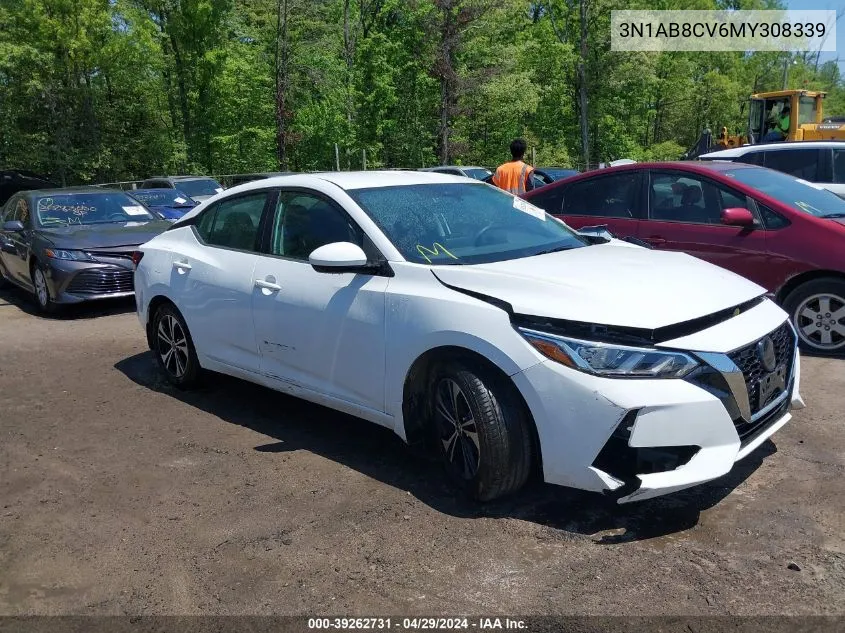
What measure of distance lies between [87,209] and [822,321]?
344 inches

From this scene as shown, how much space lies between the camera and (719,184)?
6715 millimetres

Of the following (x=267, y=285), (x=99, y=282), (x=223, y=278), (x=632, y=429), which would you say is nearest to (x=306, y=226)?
(x=267, y=285)

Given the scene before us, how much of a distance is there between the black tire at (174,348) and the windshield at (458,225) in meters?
1.95

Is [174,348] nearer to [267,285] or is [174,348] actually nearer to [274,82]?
[267,285]

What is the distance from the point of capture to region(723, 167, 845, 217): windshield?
6602 mm

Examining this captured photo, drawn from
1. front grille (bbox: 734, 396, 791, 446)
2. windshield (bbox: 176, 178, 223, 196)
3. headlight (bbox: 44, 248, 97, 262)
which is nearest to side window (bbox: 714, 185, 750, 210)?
front grille (bbox: 734, 396, 791, 446)

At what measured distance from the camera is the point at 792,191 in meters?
6.84

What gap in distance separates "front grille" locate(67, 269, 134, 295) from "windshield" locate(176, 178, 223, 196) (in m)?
9.16

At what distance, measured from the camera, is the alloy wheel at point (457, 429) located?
3641 millimetres

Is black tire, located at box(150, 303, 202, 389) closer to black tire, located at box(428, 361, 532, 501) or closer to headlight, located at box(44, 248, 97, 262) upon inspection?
black tire, located at box(428, 361, 532, 501)

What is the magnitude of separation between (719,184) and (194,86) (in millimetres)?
30540

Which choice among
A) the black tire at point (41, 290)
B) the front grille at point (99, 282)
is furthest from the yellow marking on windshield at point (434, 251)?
the black tire at point (41, 290)

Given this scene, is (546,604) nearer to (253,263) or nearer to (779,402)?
(779,402)

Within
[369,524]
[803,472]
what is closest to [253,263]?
[369,524]
